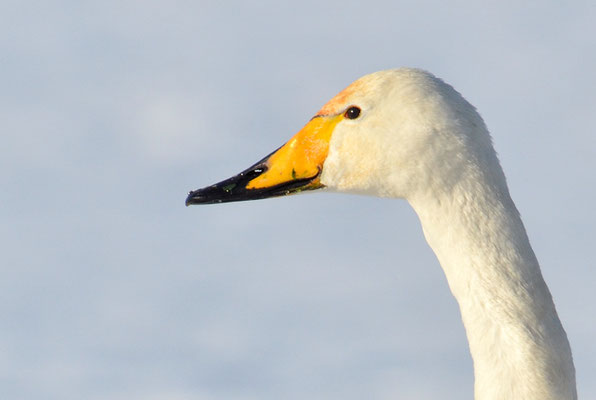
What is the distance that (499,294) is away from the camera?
6133mm

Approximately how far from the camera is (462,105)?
6.59 metres

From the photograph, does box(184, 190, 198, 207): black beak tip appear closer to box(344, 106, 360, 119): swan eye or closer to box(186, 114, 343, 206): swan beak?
box(186, 114, 343, 206): swan beak

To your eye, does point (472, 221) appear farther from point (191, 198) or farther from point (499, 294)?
point (191, 198)

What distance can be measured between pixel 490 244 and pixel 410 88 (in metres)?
1.13

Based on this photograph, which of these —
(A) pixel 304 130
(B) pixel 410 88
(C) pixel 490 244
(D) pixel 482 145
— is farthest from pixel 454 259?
(A) pixel 304 130

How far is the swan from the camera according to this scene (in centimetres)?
602

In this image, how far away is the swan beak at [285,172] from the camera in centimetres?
734

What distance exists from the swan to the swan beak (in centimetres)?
4

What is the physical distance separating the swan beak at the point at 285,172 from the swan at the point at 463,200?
42 mm

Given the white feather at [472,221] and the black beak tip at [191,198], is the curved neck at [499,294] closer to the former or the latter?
the white feather at [472,221]

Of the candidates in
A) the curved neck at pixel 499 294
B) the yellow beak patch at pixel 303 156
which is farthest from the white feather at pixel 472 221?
the yellow beak patch at pixel 303 156

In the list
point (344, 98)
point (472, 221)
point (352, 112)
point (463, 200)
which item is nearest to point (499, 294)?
point (472, 221)

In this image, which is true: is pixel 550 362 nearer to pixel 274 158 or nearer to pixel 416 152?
pixel 416 152

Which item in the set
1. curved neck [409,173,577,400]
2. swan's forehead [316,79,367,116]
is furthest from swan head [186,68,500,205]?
curved neck [409,173,577,400]
